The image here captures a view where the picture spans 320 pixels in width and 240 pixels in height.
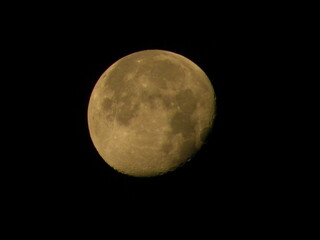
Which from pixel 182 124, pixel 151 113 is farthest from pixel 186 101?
pixel 151 113

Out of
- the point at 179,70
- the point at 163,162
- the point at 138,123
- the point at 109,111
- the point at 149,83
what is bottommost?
the point at 163,162

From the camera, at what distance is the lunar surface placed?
3318mm

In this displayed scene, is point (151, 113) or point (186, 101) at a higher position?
point (186, 101)

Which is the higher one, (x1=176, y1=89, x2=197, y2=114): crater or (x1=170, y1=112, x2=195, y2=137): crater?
(x1=176, y1=89, x2=197, y2=114): crater

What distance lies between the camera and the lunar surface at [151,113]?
3318 mm

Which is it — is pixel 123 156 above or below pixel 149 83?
below

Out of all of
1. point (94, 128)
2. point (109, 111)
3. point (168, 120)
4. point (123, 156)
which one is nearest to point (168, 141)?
point (168, 120)

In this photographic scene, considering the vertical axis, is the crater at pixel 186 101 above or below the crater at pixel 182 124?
above

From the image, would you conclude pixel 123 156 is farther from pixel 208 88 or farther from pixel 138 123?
pixel 208 88

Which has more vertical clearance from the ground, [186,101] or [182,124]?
[186,101]

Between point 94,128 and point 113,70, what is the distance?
852 millimetres

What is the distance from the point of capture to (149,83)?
132 inches

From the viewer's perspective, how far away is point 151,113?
3293 millimetres

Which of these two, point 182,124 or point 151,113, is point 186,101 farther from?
point 151,113
